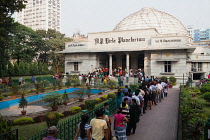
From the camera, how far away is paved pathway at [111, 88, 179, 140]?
267 inches

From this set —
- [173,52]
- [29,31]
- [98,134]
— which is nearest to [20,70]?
[29,31]

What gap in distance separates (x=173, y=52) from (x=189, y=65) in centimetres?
490

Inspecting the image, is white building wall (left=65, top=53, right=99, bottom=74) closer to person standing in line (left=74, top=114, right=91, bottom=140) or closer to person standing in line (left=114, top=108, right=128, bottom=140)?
person standing in line (left=114, top=108, right=128, bottom=140)

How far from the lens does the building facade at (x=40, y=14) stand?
87.2 m

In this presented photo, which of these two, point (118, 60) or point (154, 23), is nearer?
point (118, 60)

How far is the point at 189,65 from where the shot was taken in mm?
27688

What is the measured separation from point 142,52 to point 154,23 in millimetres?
13212

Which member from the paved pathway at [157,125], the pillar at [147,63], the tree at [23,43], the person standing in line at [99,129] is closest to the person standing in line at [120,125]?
the person standing in line at [99,129]

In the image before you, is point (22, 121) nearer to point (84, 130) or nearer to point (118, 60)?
point (84, 130)

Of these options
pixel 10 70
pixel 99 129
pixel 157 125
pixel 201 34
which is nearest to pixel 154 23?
pixel 10 70

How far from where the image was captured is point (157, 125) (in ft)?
26.4

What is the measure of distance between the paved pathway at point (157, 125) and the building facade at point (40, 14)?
85.2 meters

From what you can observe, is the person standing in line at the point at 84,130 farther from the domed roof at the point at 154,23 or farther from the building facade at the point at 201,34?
the building facade at the point at 201,34

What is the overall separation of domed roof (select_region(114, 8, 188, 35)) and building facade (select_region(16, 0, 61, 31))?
187ft
